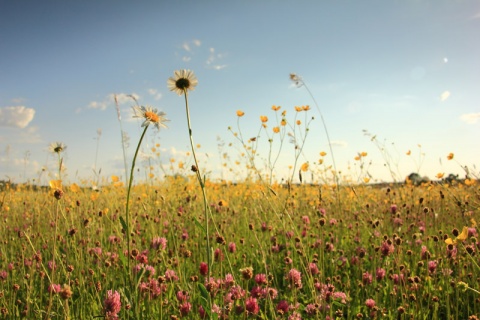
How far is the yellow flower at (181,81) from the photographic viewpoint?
1640 millimetres

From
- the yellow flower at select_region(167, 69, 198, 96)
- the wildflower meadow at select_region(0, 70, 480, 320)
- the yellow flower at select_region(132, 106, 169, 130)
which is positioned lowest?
the wildflower meadow at select_region(0, 70, 480, 320)

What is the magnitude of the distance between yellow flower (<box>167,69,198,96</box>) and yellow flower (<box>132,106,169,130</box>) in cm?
18

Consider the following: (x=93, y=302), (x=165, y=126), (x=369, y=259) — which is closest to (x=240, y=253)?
(x=369, y=259)

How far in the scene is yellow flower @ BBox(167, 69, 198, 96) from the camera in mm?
1640

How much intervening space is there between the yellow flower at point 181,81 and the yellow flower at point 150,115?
176mm

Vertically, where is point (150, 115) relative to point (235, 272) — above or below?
above

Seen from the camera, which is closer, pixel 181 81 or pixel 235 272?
pixel 181 81

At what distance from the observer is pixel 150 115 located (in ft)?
5.02

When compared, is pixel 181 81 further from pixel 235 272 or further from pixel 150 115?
pixel 235 272

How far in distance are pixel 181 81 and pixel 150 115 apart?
26 cm

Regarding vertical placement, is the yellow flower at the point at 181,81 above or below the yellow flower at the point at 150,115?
above

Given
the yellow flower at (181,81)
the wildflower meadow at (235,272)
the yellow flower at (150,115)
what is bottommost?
the wildflower meadow at (235,272)

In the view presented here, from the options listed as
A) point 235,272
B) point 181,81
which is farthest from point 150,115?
point 235,272

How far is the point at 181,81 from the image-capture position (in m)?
1.66
